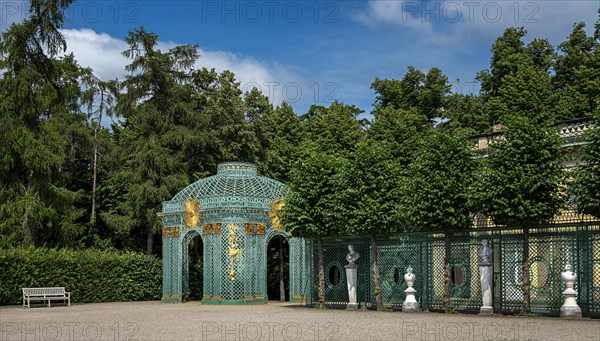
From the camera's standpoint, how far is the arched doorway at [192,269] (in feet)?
117

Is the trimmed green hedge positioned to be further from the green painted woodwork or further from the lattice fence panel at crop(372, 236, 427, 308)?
the lattice fence panel at crop(372, 236, 427, 308)

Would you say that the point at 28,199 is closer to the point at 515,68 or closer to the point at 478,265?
the point at 478,265

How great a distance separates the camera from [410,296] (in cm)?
2391

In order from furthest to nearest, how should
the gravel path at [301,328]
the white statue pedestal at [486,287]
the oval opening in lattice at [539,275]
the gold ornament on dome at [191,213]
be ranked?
1. the gold ornament on dome at [191,213]
2. the white statue pedestal at [486,287]
3. the oval opening in lattice at [539,275]
4. the gravel path at [301,328]

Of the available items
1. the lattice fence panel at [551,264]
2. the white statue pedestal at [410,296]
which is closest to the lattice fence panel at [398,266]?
the white statue pedestal at [410,296]

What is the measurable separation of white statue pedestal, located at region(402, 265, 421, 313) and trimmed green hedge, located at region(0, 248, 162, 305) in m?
17.8

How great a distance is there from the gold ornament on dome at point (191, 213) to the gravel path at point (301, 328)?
11.5m

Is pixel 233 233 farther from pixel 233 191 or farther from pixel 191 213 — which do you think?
pixel 191 213

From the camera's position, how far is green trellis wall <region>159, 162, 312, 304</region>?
3209 cm

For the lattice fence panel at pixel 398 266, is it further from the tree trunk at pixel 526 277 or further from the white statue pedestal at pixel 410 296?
the tree trunk at pixel 526 277

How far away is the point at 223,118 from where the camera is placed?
1780 inches

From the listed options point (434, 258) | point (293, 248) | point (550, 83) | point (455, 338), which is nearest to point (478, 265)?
point (434, 258)

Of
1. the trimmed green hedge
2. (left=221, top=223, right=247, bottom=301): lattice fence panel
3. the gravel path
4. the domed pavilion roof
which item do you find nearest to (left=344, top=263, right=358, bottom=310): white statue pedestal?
the gravel path

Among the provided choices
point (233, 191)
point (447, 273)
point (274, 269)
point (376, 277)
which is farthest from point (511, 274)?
point (274, 269)
